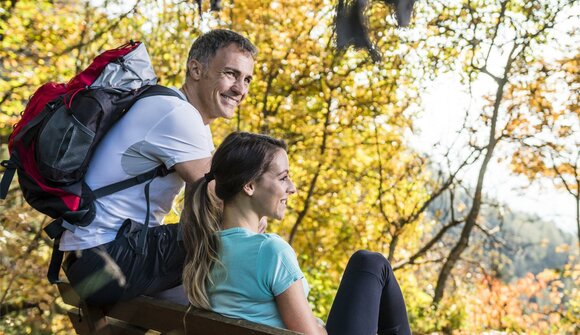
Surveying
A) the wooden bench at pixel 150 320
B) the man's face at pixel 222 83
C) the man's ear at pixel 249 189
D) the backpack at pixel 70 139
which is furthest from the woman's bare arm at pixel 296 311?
the man's face at pixel 222 83

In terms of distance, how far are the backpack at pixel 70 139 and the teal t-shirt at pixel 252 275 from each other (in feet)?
0.87

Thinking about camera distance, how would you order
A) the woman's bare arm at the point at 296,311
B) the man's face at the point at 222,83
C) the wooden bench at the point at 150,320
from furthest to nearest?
1. the man's face at the point at 222,83
2. the woman's bare arm at the point at 296,311
3. the wooden bench at the point at 150,320

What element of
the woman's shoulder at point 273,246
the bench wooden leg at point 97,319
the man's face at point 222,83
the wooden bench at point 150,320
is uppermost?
the man's face at point 222,83

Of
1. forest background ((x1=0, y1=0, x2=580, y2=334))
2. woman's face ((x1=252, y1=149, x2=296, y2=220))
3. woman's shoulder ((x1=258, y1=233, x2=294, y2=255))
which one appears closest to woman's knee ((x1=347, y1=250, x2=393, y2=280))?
woman's face ((x1=252, y1=149, x2=296, y2=220))

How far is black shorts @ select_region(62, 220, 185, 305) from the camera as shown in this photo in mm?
2014

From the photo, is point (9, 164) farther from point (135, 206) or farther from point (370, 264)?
point (370, 264)

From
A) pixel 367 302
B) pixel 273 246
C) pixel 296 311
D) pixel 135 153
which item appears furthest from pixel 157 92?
pixel 367 302

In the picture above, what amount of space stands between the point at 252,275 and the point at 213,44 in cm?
91

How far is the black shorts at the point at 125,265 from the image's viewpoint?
2014mm

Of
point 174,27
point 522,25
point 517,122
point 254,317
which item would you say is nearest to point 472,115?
point 517,122

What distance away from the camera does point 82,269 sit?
80.3 inches

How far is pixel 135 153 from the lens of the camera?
2086 millimetres

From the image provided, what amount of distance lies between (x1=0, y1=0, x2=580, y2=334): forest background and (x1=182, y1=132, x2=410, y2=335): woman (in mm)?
3968

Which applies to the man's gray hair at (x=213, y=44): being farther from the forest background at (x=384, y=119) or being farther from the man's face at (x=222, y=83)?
the forest background at (x=384, y=119)
